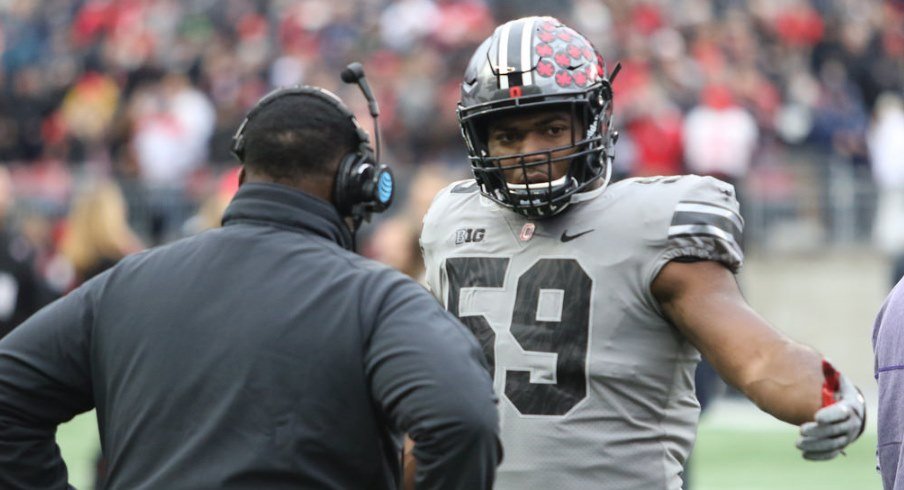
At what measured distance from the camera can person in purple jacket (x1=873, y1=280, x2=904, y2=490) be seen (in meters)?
3.50

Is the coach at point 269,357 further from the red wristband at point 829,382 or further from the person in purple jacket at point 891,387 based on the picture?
the person in purple jacket at point 891,387

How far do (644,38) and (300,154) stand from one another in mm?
13726

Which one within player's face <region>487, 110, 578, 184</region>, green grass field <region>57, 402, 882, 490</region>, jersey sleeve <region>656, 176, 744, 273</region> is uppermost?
player's face <region>487, 110, 578, 184</region>

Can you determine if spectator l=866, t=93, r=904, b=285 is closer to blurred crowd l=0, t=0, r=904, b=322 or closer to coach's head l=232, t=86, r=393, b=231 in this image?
blurred crowd l=0, t=0, r=904, b=322

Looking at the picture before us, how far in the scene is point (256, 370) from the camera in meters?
2.88

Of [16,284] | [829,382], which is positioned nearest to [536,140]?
[829,382]

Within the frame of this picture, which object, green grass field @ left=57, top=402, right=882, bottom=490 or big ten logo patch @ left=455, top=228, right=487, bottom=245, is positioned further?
green grass field @ left=57, top=402, right=882, bottom=490

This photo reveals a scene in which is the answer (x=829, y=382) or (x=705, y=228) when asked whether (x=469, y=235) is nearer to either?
(x=705, y=228)

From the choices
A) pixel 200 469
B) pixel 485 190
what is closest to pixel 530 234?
pixel 485 190

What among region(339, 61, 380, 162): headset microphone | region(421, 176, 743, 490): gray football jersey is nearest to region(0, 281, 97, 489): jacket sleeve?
region(339, 61, 380, 162): headset microphone


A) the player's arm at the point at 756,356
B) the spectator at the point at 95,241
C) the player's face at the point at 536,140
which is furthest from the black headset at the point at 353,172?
the spectator at the point at 95,241

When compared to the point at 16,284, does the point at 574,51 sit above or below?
above

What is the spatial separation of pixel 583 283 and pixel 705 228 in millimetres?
309

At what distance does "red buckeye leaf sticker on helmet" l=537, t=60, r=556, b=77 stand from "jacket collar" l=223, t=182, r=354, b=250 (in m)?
0.73
